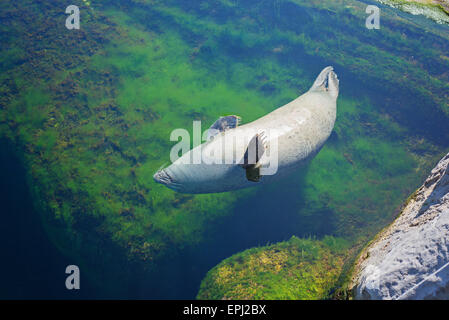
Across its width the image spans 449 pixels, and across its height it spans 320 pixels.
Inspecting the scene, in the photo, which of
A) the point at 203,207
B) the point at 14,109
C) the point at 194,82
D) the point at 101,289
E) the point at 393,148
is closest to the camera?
the point at 101,289

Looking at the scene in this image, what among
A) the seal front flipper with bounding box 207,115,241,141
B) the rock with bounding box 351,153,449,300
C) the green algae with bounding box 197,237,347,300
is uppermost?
the seal front flipper with bounding box 207,115,241,141

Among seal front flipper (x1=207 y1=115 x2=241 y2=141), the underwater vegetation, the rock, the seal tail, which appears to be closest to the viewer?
the rock

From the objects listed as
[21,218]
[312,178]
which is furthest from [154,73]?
[312,178]

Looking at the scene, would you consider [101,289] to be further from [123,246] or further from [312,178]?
[312,178]

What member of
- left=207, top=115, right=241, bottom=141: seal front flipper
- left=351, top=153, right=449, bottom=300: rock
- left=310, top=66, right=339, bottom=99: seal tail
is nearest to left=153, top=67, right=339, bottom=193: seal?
left=207, top=115, right=241, bottom=141: seal front flipper

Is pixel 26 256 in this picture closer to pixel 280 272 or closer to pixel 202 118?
pixel 202 118

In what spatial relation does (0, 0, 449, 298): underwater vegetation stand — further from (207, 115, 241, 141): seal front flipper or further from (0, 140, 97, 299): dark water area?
(207, 115, 241, 141): seal front flipper

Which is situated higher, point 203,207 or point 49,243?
point 203,207

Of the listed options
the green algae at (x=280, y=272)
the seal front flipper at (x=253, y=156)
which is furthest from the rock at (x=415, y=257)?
the seal front flipper at (x=253, y=156)

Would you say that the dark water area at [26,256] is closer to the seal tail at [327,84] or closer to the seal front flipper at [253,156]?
the seal front flipper at [253,156]
